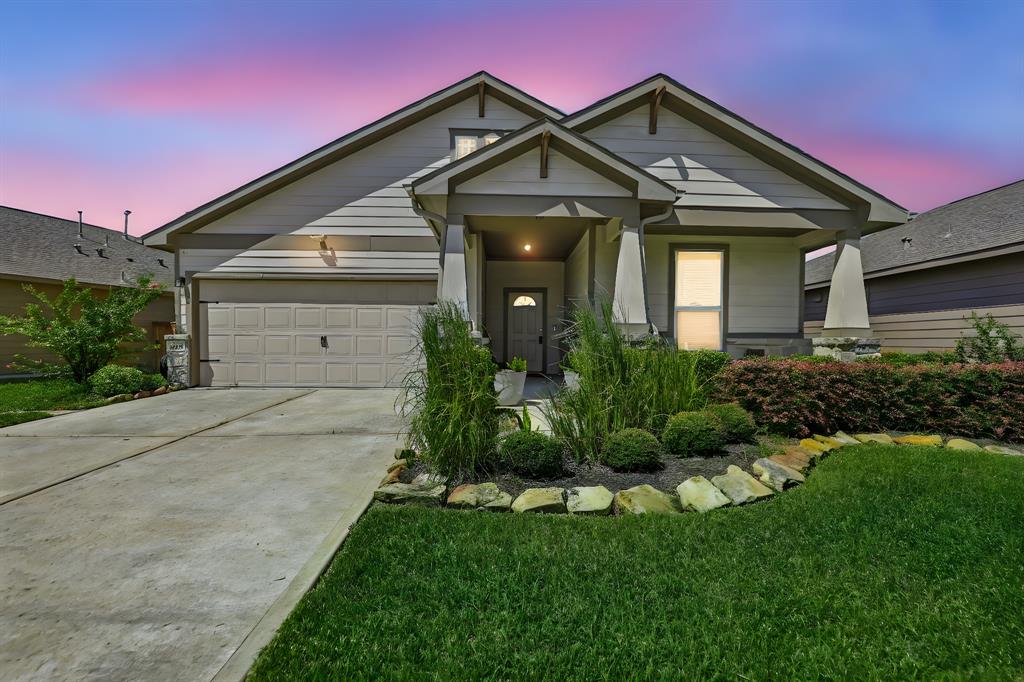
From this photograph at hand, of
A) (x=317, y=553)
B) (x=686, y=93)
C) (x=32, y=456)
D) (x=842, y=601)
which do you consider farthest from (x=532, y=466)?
(x=686, y=93)

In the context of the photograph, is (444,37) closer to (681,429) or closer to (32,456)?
(681,429)

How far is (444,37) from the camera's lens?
7.72 meters

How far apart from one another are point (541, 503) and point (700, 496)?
113 centimetres

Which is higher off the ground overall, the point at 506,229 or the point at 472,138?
the point at 472,138

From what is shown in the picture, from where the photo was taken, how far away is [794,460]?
4.16 m

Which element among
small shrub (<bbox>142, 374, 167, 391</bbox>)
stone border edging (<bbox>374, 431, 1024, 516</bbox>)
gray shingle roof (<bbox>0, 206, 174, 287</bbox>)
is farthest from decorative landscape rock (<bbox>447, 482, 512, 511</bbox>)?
gray shingle roof (<bbox>0, 206, 174, 287</bbox>)

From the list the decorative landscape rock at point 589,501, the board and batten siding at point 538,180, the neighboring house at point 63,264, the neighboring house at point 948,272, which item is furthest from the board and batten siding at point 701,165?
the neighboring house at point 63,264

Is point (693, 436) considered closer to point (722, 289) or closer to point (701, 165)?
point (722, 289)

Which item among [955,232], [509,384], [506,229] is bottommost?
[509,384]

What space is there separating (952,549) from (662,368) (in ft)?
8.73

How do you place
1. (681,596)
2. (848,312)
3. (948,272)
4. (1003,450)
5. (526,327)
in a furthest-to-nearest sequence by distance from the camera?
(526,327) < (948,272) < (848,312) < (1003,450) < (681,596)

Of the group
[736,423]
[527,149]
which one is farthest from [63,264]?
Result: [736,423]

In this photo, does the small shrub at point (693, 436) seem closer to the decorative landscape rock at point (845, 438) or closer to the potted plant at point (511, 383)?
the decorative landscape rock at point (845, 438)

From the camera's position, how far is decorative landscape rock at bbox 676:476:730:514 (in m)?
3.30
